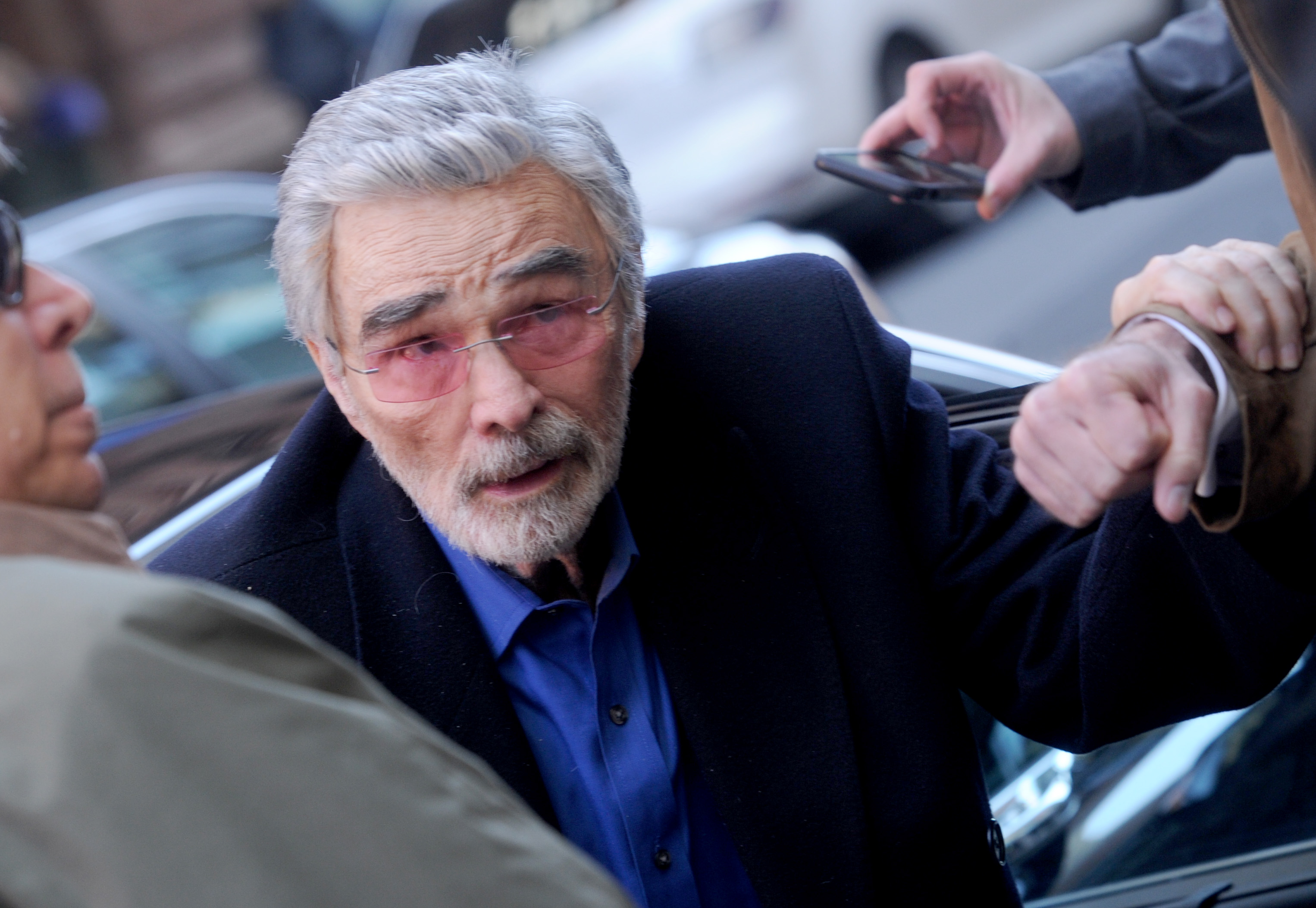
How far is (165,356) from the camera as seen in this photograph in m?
4.71

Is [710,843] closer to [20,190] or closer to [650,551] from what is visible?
[650,551]

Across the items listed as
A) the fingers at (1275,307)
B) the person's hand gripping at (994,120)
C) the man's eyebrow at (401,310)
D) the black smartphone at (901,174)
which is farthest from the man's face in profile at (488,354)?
the fingers at (1275,307)

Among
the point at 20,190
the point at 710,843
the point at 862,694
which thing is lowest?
the point at 710,843

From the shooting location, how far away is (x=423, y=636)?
1.92m

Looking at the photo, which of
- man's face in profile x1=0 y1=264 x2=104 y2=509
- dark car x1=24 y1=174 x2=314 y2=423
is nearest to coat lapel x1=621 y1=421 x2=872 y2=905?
man's face in profile x1=0 y1=264 x2=104 y2=509

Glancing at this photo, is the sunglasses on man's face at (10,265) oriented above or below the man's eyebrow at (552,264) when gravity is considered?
above

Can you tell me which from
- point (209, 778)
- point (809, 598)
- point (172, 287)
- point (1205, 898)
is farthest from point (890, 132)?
point (172, 287)

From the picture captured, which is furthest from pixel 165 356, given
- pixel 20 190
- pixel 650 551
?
pixel 20 190

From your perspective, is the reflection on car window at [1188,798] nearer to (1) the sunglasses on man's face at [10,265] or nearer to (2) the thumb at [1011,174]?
(2) the thumb at [1011,174]

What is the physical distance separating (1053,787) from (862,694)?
84 cm

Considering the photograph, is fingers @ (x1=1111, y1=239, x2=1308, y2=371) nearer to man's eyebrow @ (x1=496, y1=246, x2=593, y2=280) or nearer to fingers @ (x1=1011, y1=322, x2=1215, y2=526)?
fingers @ (x1=1011, y1=322, x2=1215, y2=526)

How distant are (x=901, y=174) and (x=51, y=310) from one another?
4.36 feet

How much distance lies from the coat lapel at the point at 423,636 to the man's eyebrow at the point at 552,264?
0.42 m

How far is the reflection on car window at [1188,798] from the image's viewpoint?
2447 millimetres
